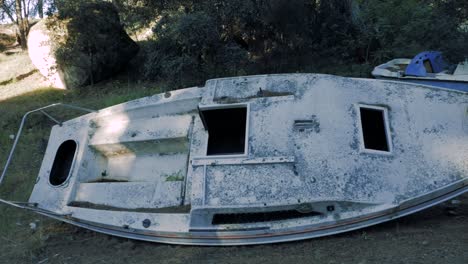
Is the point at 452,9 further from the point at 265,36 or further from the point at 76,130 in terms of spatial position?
the point at 76,130

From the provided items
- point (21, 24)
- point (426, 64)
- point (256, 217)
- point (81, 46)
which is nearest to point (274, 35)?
point (426, 64)

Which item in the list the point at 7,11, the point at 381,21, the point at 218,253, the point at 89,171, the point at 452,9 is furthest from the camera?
the point at 7,11

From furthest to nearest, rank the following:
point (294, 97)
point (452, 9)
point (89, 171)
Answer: point (452, 9)
point (89, 171)
point (294, 97)

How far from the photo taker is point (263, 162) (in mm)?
4590

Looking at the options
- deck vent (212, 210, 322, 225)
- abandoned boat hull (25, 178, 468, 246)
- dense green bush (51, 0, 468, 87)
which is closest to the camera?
abandoned boat hull (25, 178, 468, 246)

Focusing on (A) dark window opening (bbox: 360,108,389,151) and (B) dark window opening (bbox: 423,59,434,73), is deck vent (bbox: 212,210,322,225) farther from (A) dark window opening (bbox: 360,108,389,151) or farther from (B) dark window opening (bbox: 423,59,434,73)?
(B) dark window opening (bbox: 423,59,434,73)

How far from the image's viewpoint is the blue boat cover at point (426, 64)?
779cm

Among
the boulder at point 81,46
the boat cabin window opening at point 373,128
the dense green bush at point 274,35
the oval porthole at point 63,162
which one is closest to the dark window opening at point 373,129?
the boat cabin window opening at point 373,128

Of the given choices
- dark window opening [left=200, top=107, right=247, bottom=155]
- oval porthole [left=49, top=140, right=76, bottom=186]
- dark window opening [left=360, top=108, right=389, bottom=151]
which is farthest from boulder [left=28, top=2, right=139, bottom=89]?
dark window opening [left=360, top=108, right=389, bottom=151]

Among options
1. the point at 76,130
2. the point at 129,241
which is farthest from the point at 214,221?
the point at 76,130

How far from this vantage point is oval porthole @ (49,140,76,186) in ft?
19.2

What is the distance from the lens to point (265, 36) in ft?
32.0

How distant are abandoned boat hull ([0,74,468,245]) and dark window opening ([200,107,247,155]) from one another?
0.01 meters

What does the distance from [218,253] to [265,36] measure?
6.21 meters
